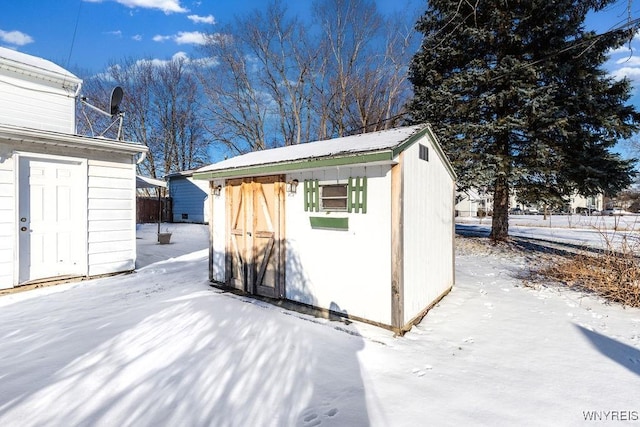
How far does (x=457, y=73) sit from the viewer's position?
32.2 ft

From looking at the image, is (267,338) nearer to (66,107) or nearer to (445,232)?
(445,232)

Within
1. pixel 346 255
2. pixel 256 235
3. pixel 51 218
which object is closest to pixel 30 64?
pixel 51 218

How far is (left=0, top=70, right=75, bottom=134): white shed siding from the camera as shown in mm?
7797

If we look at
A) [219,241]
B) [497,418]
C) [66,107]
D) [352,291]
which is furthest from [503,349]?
[66,107]

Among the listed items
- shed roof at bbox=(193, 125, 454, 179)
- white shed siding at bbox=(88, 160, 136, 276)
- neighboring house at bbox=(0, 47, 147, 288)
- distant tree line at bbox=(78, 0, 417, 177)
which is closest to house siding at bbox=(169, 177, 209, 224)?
distant tree line at bbox=(78, 0, 417, 177)

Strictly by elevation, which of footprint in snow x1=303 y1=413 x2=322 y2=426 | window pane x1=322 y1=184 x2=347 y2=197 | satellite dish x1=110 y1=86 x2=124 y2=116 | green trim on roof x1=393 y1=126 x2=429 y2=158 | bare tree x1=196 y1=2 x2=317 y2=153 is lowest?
footprint in snow x1=303 y1=413 x2=322 y2=426

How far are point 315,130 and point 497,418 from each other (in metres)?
19.8

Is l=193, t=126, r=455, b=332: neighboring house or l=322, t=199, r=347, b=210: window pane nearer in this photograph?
l=193, t=126, r=455, b=332: neighboring house

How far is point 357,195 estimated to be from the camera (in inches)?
156

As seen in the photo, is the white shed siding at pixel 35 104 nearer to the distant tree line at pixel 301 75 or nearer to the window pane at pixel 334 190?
the window pane at pixel 334 190

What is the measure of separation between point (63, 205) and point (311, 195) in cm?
490

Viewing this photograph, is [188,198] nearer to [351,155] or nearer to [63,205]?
[63,205]

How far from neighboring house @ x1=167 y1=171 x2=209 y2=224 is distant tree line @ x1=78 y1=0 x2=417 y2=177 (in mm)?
3501

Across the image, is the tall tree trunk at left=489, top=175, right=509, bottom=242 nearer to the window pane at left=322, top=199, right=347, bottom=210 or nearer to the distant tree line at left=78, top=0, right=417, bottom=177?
the window pane at left=322, top=199, right=347, bottom=210
